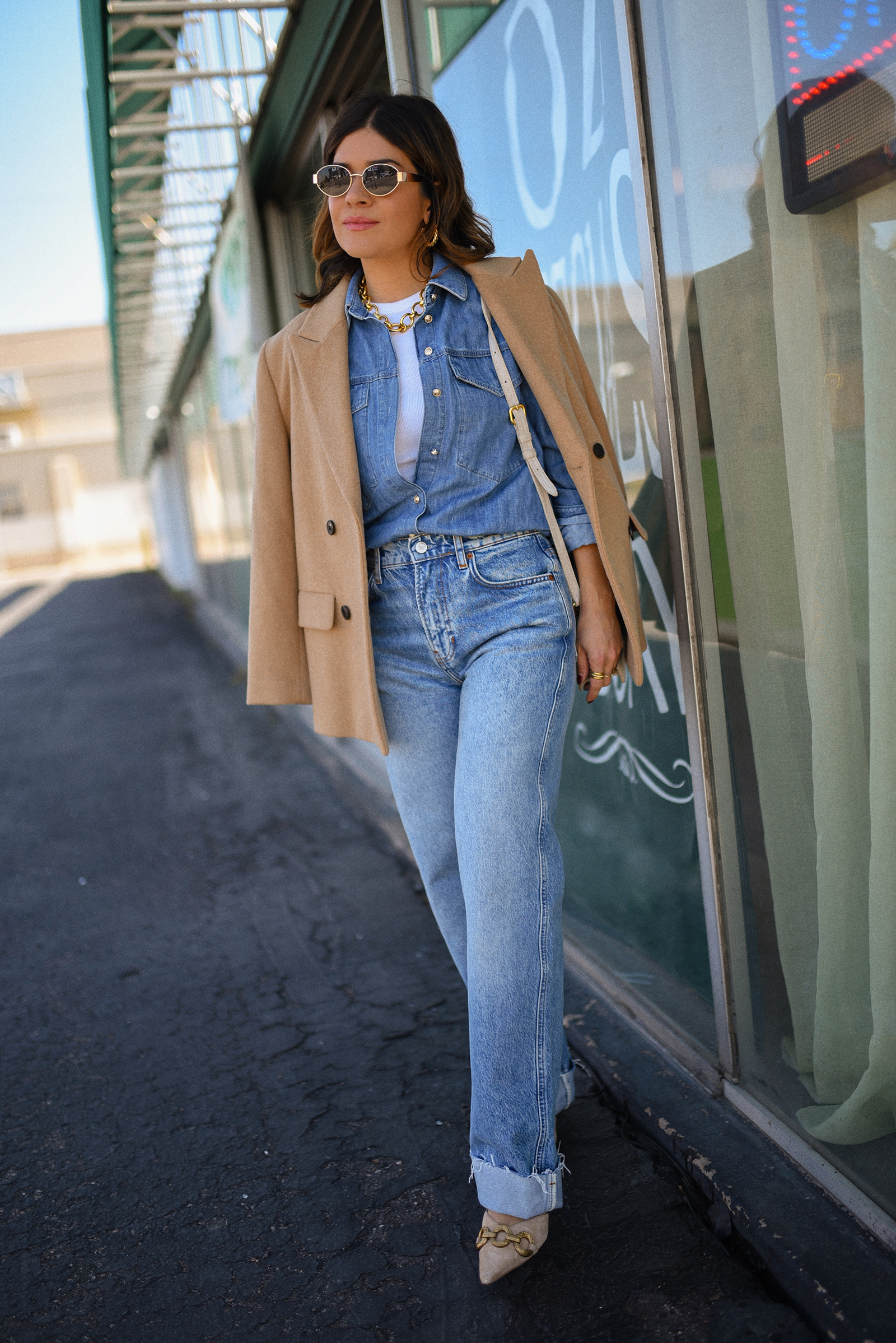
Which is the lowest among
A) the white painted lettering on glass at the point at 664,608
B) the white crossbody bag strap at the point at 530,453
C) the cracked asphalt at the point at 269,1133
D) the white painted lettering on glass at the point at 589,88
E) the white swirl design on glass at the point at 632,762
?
the cracked asphalt at the point at 269,1133

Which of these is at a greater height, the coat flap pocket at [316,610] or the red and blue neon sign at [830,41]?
the red and blue neon sign at [830,41]

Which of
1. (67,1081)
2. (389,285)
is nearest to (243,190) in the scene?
(389,285)

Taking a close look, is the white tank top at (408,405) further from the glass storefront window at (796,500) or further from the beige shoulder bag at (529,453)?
the glass storefront window at (796,500)

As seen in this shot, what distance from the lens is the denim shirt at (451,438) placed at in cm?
188

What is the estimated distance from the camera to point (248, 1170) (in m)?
2.28

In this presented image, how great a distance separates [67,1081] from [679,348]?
230cm

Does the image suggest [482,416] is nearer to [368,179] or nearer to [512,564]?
[512,564]

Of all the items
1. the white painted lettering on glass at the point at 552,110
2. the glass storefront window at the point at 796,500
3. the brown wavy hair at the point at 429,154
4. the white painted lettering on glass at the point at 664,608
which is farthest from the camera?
the white painted lettering on glass at the point at 552,110

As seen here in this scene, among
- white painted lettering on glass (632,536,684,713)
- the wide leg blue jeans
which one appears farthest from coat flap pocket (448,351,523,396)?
white painted lettering on glass (632,536,684,713)

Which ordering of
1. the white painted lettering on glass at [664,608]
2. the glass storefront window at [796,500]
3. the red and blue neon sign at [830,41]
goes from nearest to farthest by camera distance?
the red and blue neon sign at [830,41]
the glass storefront window at [796,500]
the white painted lettering on glass at [664,608]

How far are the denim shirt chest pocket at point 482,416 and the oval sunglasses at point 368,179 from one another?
1.03 feet

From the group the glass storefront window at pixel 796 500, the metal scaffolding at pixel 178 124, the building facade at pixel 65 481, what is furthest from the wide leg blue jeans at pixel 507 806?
the building facade at pixel 65 481

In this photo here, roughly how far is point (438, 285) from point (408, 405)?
0.24 m

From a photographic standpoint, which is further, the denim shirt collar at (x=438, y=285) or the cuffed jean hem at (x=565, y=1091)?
the cuffed jean hem at (x=565, y=1091)
